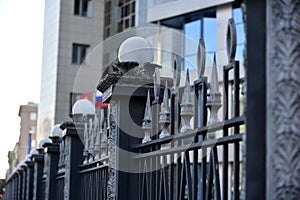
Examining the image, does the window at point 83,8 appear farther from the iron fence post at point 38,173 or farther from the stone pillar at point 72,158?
the stone pillar at point 72,158

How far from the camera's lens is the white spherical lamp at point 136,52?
12.9 feet

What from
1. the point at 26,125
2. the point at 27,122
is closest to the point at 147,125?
the point at 26,125

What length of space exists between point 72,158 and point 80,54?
27832 mm

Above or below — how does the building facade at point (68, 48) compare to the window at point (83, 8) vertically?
below

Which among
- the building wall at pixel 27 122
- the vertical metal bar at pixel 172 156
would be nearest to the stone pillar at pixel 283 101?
the vertical metal bar at pixel 172 156

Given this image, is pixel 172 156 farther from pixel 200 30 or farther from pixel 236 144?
pixel 200 30

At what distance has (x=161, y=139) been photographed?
3123mm

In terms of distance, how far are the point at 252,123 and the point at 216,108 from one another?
765 mm

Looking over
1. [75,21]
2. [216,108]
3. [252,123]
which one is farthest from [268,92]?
[75,21]

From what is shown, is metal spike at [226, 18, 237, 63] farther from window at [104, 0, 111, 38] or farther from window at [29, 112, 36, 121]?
window at [29, 112, 36, 121]

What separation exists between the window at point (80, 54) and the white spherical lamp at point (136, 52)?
29432 millimetres

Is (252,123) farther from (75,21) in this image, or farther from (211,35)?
(75,21)

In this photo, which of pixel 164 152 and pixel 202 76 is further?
pixel 164 152

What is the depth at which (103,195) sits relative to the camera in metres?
4.43
